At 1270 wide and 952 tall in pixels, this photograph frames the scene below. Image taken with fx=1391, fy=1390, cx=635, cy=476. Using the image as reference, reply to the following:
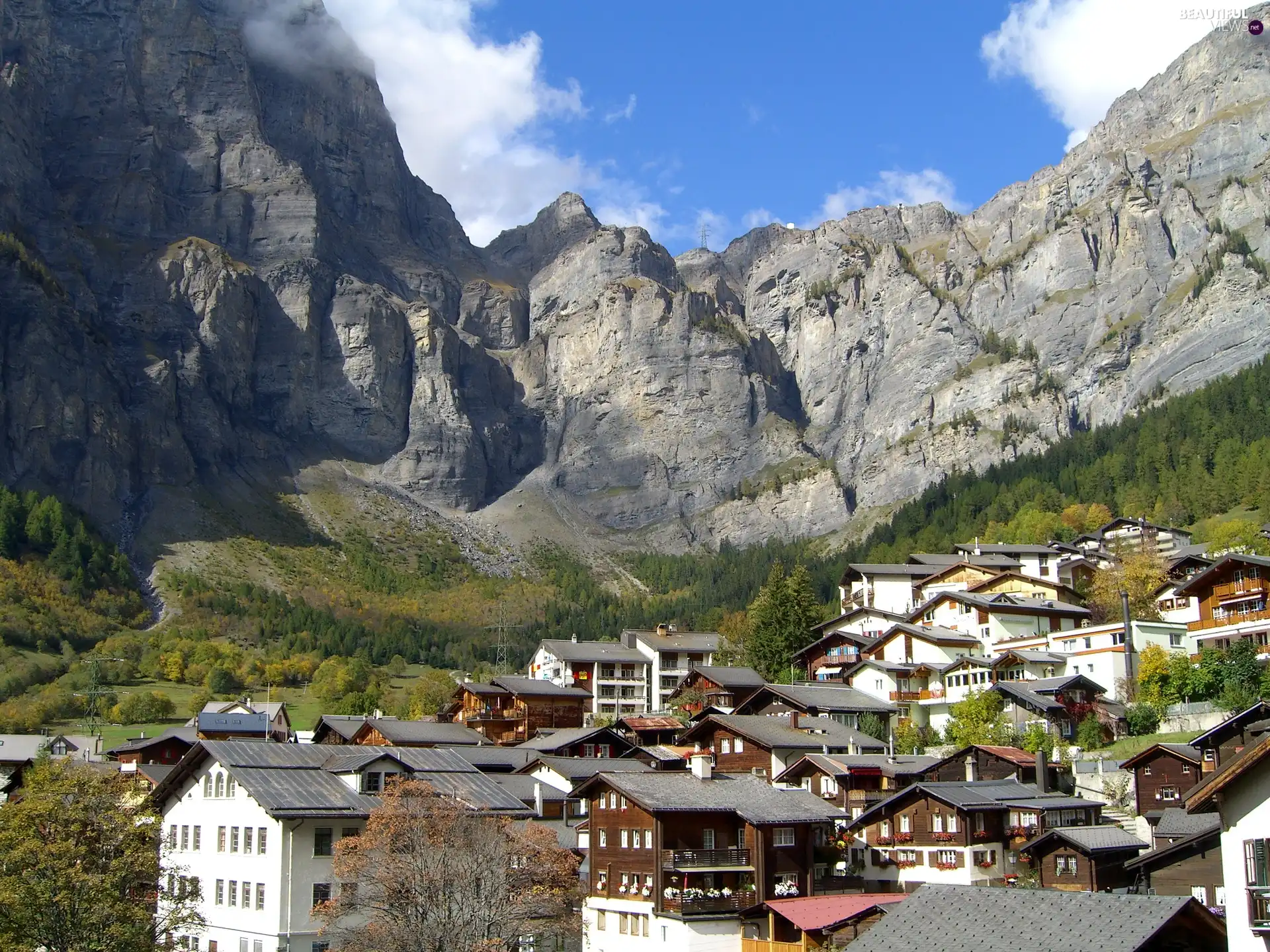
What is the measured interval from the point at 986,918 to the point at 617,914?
84.8 feet

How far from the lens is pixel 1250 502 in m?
147

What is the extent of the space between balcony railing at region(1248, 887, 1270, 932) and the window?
128ft

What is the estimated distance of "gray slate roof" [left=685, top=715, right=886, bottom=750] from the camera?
7869 centimetres

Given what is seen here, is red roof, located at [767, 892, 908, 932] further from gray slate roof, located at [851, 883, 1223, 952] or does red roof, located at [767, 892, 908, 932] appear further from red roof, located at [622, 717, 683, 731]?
red roof, located at [622, 717, 683, 731]

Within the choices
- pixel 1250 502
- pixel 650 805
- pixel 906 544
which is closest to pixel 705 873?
pixel 650 805

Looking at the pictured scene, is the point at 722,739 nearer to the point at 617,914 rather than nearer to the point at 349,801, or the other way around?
the point at 617,914

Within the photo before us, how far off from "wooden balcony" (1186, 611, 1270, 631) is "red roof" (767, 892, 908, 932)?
45796 mm

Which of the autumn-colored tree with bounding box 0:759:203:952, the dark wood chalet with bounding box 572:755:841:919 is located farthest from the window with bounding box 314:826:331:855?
the dark wood chalet with bounding box 572:755:841:919

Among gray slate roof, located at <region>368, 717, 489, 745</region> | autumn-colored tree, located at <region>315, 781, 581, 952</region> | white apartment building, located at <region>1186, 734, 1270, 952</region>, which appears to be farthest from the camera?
gray slate roof, located at <region>368, 717, 489, 745</region>

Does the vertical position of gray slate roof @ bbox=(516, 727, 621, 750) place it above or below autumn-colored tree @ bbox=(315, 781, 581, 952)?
above

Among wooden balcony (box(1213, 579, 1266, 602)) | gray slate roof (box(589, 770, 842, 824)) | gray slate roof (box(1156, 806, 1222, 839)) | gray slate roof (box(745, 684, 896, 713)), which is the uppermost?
wooden balcony (box(1213, 579, 1266, 602))

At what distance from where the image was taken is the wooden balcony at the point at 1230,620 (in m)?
89.8

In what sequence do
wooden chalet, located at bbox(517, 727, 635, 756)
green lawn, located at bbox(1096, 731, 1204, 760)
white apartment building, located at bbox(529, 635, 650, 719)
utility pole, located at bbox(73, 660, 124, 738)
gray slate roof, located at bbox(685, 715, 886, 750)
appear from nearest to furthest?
green lawn, located at bbox(1096, 731, 1204, 760) < gray slate roof, located at bbox(685, 715, 886, 750) < wooden chalet, located at bbox(517, 727, 635, 756) < white apartment building, located at bbox(529, 635, 650, 719) < utility pole, located at bbox(73, 660, 124, 738)

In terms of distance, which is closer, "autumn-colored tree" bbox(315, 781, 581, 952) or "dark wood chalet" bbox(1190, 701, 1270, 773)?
"autumn-colored tree" bbox(315, 781, 581, 952)
